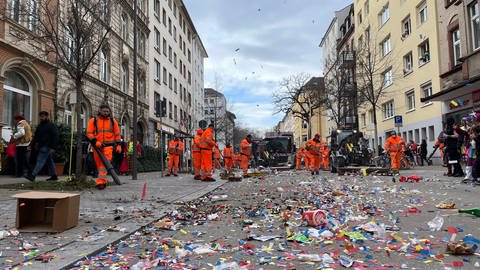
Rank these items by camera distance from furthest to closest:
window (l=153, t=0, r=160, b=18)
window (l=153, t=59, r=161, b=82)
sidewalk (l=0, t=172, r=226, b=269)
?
1. window (l=153, t=0, r=160, b=18)
2. window (l=153, t=59, r=161, b=82)
3. sidewalk (l=0, t=172, r=226, b=269)

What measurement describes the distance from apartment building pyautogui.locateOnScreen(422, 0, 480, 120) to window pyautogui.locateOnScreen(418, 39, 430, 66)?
2.24 meters

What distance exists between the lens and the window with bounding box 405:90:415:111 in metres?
29.6

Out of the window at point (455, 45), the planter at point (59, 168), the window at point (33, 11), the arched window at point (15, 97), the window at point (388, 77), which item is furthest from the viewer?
the window at point (388, 77)

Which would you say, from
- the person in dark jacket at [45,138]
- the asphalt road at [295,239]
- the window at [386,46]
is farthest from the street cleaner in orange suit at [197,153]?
the window at [386,46]

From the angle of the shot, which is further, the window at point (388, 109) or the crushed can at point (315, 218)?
the window at point (388, 109)

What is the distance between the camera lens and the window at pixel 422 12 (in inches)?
1071

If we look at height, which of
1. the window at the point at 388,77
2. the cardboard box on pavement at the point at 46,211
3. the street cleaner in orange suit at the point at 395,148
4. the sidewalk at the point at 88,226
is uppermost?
the window at the point at 388,77

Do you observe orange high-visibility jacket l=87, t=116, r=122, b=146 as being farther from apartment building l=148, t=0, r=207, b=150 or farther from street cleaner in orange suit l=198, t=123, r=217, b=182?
apartment building l=148, t=0, r=207, b=150

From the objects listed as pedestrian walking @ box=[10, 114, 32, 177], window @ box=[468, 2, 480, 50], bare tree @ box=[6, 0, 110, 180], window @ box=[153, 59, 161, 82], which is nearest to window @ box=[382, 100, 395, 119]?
window @ box=[468, 2, 480, 50]

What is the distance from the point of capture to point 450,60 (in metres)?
22.8

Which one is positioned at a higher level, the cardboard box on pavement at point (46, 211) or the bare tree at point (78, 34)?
the bare tree at point (78, 34)

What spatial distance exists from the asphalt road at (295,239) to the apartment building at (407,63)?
16325 millimetres

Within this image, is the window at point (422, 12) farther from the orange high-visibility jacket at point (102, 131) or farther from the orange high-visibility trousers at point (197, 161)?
the orange high-visibility jacket at point (102, 131)

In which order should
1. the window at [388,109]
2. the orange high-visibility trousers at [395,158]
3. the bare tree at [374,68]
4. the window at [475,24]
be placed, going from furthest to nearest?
the window at [388,109] → the bare tree at [374,68] → the window at [475,24] → the orange high-visibility trousers at [395,158]
